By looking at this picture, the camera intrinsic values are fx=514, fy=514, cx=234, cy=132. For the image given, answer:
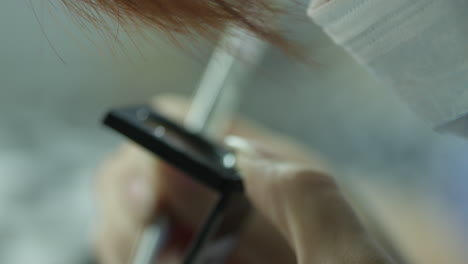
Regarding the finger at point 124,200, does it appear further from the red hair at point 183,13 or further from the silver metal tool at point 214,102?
the red hair at point 183,13

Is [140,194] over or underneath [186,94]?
underneath

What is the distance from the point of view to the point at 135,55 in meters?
0.31

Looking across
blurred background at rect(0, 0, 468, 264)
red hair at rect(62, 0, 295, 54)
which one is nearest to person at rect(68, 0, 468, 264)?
red hair at rect(62, 0, 295, 54)

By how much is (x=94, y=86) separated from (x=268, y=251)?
1.07 ft

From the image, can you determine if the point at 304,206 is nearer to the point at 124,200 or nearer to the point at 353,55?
the point at 353,55

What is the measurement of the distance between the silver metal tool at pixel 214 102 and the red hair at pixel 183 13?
4cm

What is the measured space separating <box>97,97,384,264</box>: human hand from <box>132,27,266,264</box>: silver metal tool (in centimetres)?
2

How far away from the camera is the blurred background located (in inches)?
21.2

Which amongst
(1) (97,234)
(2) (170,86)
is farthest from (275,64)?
(1) (97,234)

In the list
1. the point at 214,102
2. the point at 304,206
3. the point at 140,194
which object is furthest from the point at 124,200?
the point at 304,206

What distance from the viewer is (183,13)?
0.22 m

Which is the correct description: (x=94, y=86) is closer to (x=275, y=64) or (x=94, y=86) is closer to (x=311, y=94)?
(x=275, y=64)

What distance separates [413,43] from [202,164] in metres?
0.15

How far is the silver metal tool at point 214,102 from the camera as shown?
15.6 inches
